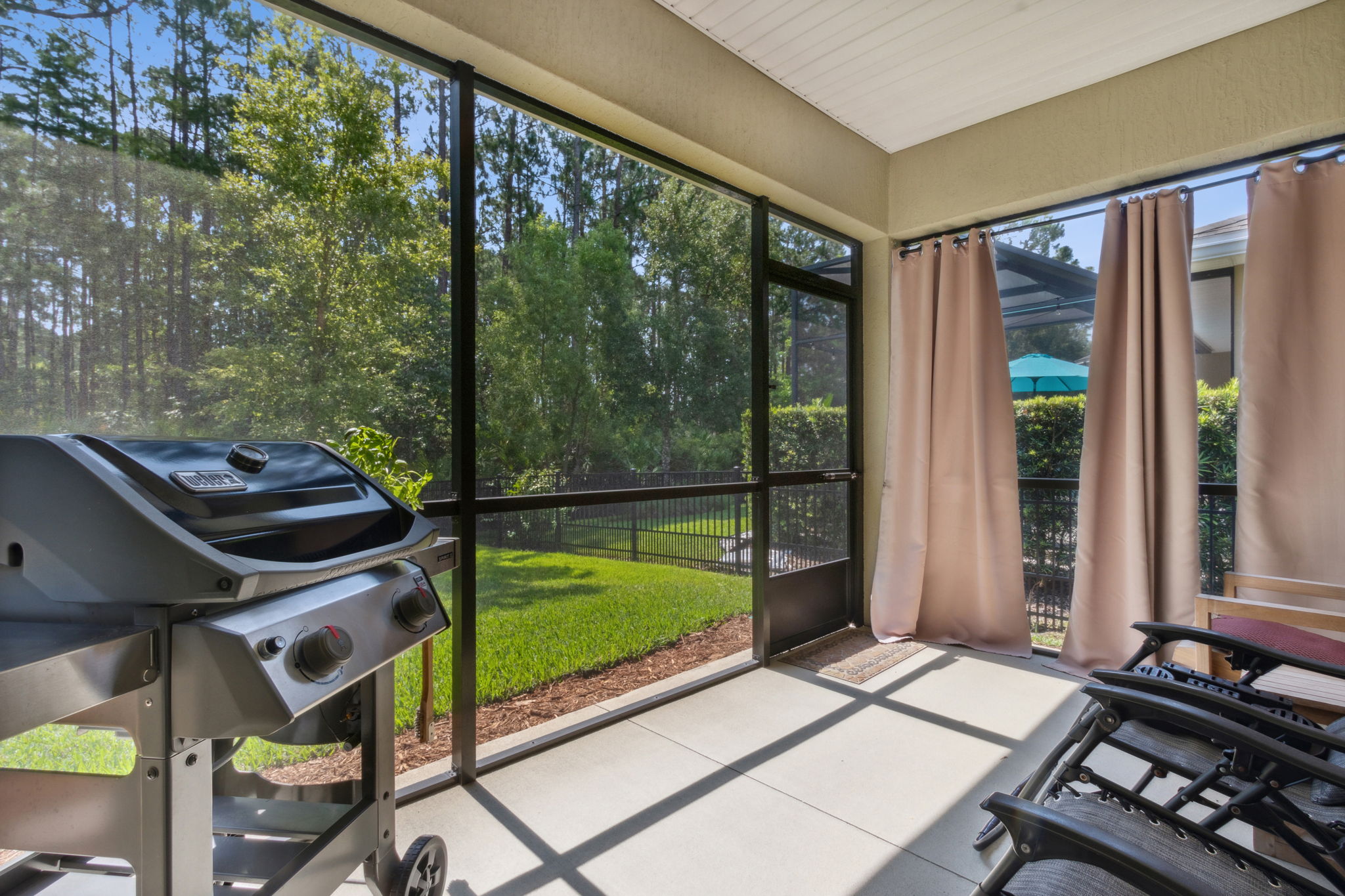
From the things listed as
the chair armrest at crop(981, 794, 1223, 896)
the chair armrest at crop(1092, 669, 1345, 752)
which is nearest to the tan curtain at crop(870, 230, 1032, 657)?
the chair armrest at crop(1092, 669, 1345, 752)

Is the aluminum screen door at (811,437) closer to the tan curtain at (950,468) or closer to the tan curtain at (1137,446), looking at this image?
the tan curtain at (950,468)

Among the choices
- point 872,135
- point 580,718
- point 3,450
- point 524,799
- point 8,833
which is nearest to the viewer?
point 3,450

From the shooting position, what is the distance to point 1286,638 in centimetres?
206

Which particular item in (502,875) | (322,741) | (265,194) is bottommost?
(502,875)

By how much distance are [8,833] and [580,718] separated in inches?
73.7

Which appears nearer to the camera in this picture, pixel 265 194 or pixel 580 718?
pixel 265 194

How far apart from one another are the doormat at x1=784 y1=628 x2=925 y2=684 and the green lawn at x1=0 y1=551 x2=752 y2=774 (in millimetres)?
604

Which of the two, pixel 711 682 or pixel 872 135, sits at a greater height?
pixel 872 135

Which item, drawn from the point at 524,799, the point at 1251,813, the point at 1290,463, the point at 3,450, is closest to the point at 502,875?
the point at 524,799

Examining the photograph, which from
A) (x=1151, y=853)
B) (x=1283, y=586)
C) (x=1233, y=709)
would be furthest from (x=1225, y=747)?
(x=1283, y=586)

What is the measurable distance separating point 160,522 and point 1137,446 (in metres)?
3.55

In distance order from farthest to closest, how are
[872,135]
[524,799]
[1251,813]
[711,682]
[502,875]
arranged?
1. [872,135]
2. [711,682]
3. [524,799]
4. [502,875]
5. [1251,813]

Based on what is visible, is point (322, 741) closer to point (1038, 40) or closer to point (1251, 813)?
point (1251, 813)

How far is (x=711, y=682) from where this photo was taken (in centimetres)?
304
